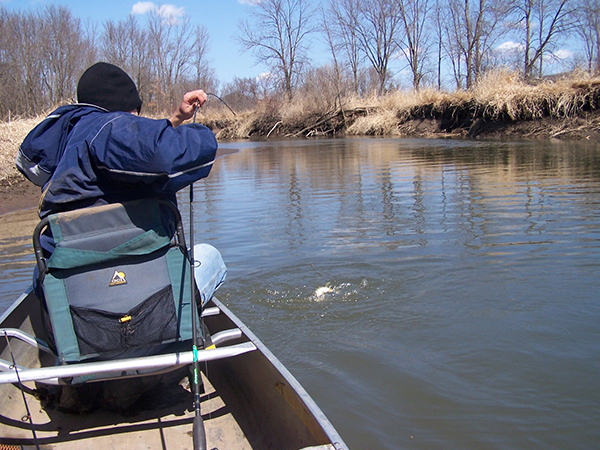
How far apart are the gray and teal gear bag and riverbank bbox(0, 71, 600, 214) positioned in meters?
9.80

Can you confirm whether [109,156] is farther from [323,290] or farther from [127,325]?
[323,290]

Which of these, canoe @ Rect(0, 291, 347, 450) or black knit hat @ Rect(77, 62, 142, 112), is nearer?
canoe @ Rect(0, 291, 347, 450)

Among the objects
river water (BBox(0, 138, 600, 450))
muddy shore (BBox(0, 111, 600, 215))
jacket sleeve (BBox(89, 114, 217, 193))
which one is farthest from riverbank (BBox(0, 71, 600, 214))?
jacket sleeve (BBox(89, 114, 217, 193))

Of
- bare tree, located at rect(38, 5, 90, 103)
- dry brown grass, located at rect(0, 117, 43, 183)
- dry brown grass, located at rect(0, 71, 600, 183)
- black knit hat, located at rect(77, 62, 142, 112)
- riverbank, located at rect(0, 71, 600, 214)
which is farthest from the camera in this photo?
bare tree, located at rect(38, 5, 90, 103)

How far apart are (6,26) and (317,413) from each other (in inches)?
1595

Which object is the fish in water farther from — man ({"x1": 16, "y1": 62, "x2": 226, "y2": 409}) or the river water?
man ({"x1": 16, "y1": 62, "x2": 226, "y2": 409})

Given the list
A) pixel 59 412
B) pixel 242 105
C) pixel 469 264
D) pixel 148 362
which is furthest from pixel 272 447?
pixel 242 105

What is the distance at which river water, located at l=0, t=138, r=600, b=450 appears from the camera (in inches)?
128

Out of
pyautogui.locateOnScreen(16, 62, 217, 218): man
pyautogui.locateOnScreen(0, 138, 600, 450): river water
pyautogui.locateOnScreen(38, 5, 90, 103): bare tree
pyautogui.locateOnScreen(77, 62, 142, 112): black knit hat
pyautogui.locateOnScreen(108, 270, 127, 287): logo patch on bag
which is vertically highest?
pyautogui.locateOnScreen(38, 5, 90, 103): bare tree

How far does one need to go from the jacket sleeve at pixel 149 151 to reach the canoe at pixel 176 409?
808 millimetres

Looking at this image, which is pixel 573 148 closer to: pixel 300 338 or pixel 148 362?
pixel 300 338

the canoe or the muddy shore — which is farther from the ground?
the muddy shore

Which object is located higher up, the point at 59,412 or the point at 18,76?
the point at 18,76

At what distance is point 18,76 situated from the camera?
1438 inches
